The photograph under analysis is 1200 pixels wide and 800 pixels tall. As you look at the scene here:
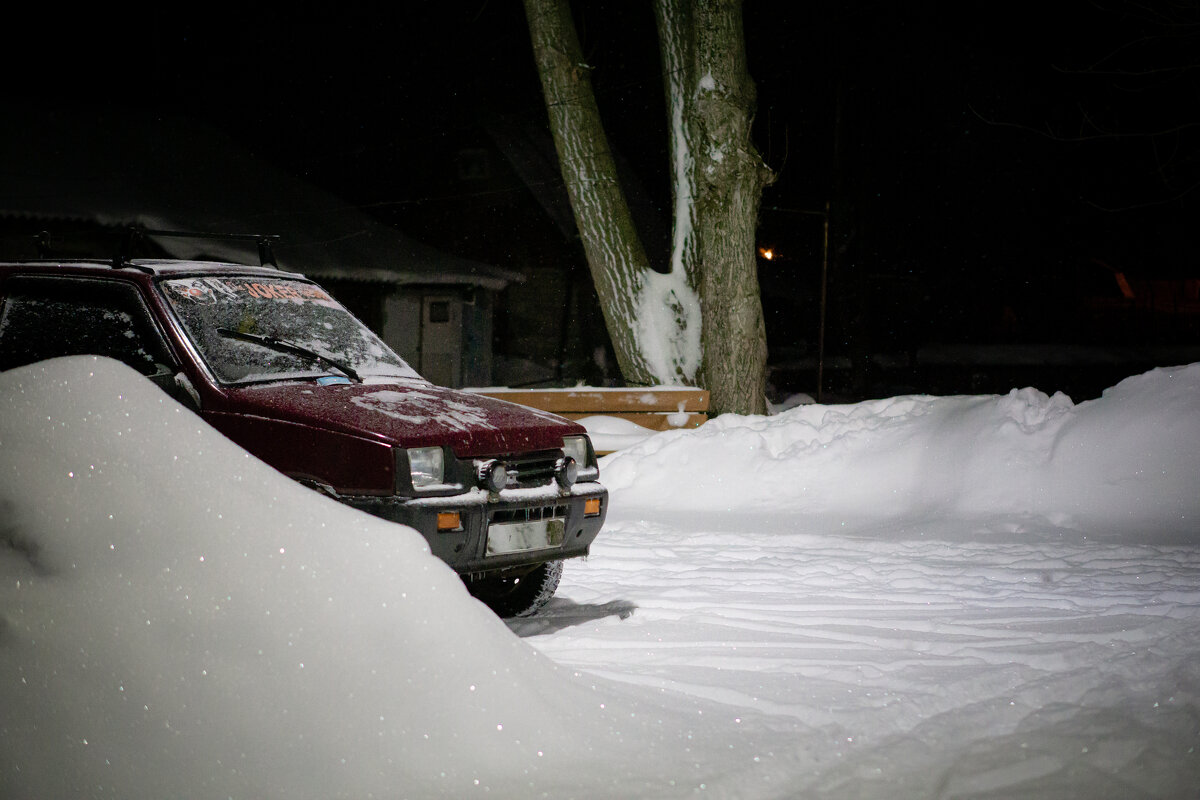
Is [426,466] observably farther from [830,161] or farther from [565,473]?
[830,161]

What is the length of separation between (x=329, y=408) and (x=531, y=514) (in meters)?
1.04

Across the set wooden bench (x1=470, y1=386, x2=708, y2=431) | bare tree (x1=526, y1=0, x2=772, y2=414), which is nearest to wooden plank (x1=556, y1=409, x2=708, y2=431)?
wooden bench (x1=470, y1=386, x2=708, y2=431)

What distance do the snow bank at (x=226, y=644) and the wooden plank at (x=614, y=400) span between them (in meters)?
7.09

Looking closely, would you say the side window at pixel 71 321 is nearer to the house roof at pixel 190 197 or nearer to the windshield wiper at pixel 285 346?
the windshield wiper at pixel 285 346

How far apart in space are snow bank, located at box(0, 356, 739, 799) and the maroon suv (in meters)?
0.82

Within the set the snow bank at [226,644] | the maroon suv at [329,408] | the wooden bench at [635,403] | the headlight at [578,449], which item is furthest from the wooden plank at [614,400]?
the snow bank at [226,644]

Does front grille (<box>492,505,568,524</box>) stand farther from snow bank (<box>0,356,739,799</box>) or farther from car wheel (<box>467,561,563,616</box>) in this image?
snow bank (<box>0,356,739,799</box>)

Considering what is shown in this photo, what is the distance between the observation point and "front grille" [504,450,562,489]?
5.07 meters

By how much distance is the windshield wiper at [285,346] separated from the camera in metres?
5.18

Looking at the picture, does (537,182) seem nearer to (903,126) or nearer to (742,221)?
(903,126)

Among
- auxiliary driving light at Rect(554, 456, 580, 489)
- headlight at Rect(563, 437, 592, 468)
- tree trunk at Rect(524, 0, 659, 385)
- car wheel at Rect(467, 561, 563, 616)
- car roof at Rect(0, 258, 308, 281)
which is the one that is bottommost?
car wheel at Rect(467, 561, 563, 616)

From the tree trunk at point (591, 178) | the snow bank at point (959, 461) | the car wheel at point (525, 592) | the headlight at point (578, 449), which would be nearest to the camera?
the headlight at point (578, 449)

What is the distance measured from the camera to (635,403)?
11.0 metres

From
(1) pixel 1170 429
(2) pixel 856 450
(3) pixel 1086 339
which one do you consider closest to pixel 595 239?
(2) pixel 856 450
